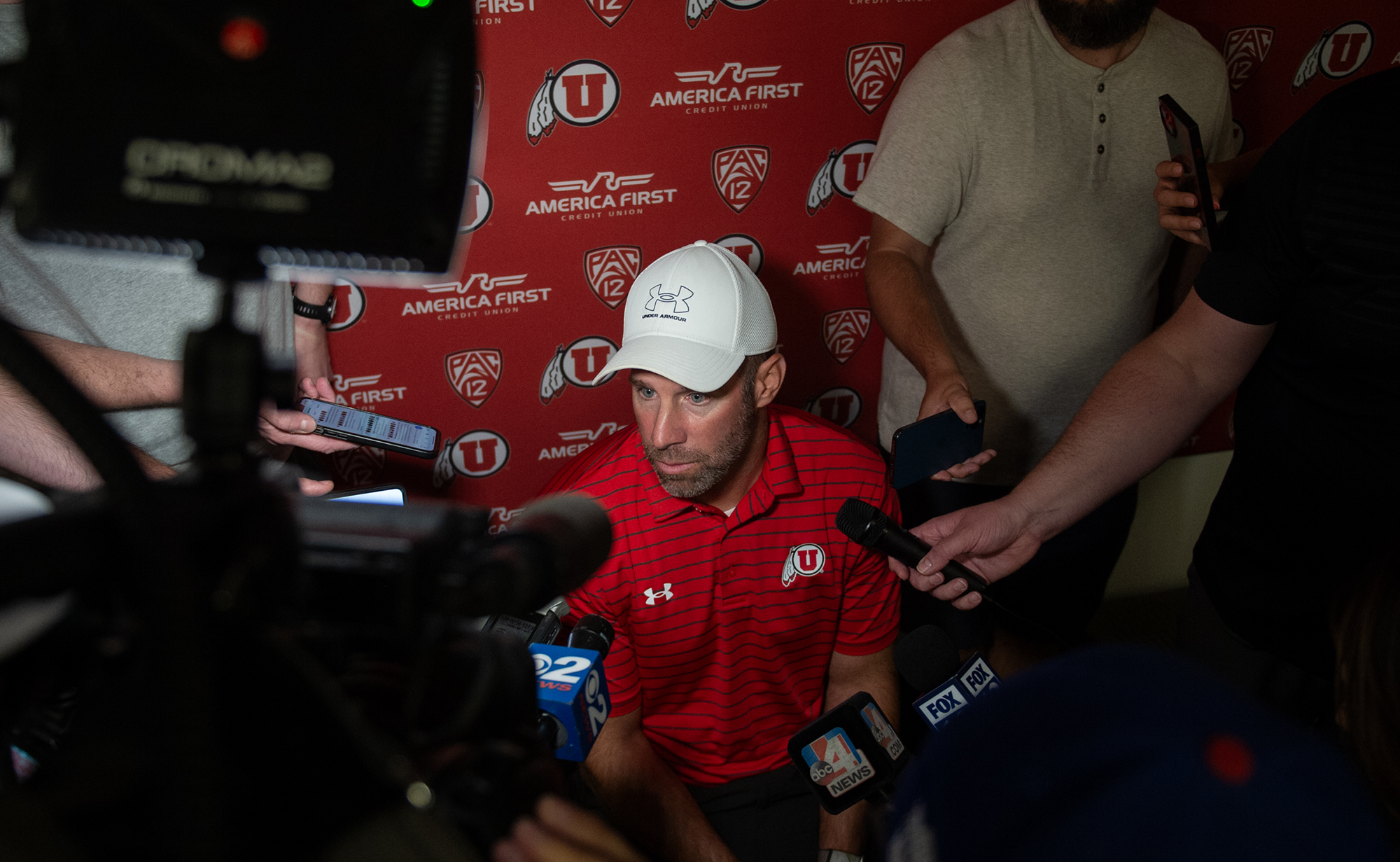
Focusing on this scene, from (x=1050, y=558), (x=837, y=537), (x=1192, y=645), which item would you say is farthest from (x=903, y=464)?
(x=1050, y=558)

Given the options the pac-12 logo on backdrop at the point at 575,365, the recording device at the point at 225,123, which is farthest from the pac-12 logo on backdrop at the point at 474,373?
the recording device at the point at 225,123

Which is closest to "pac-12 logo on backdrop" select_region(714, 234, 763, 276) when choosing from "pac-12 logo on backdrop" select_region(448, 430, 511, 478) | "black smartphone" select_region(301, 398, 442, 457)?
"pac-12 logo on backdrop" select_region(448, 430, 511, 478)

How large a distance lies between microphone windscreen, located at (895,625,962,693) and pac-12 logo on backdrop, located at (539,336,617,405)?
1251 millimetres

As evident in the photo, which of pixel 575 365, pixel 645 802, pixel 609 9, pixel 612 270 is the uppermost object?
pixel 609 9

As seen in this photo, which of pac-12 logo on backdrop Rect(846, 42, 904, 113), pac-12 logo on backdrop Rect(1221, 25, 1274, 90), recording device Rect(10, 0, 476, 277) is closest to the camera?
recording device Rect(10, 0, 476, 277)

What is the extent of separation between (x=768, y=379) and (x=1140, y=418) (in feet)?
2.32

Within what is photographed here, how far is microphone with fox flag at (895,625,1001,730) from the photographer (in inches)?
49.4

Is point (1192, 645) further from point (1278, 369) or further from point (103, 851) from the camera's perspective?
point (103, 851)

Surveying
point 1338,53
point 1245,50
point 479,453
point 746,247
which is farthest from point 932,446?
point 1338,53

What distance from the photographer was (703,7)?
208 cm

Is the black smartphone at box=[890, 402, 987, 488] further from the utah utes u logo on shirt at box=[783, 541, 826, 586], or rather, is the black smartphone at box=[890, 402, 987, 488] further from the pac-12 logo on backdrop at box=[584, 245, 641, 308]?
the pac-12 logo on backdrop at box=[584, 245, 641, 308]

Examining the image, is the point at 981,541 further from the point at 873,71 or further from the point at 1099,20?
the point at 873,71

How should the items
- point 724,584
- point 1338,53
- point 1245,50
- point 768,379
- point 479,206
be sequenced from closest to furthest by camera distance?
point 724,584, point 768,379, point 479,206, point 1245,50, point 1338,53

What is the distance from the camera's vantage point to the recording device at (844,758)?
1.22 meters
